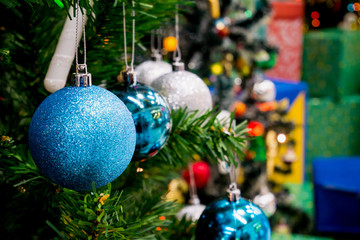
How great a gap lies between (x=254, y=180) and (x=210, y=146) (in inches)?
71.8

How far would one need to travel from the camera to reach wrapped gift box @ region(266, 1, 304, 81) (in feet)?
10.4

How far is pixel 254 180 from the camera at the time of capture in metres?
2.28

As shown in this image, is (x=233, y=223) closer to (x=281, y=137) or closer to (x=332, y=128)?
(x=281, y=137)

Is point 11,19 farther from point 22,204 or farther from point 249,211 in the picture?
point 249,211

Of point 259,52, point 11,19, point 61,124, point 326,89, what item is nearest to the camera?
point 61,124

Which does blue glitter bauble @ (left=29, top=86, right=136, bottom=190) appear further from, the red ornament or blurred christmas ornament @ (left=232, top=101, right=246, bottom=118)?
blurred christmas ornament @ (left=232, top=101, right=246, bottom=118)

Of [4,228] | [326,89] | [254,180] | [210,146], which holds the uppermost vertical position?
[210,146]

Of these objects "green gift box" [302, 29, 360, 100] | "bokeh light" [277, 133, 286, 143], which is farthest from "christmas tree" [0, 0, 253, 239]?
"green gift box" [302, 29, 360, 100]

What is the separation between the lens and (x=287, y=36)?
10.6 feet

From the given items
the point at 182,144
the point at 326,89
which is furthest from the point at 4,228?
the point at 326,89

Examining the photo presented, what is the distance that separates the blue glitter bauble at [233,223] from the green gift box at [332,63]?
3204mm

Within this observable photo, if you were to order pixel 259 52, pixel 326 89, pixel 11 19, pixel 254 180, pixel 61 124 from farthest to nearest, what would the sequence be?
pixel 326 89 < pixel 254 180 < pixel 259 52 < pixel 11 19 < pixel 61 124

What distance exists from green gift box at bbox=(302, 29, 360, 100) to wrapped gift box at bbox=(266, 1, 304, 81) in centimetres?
28

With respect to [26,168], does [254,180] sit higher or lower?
lower
